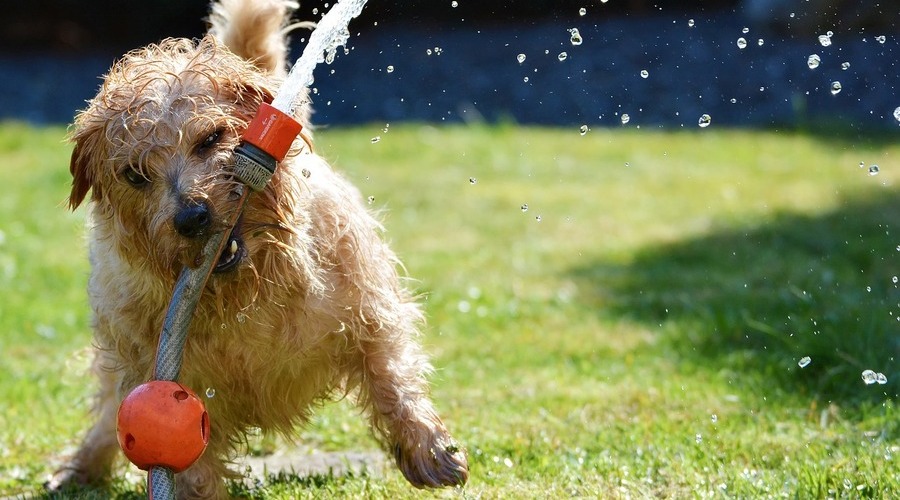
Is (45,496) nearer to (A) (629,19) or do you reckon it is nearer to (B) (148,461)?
(B) (148,461)

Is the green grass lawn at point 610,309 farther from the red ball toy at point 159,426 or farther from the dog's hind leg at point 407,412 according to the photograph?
the red ball toy at point 159,426

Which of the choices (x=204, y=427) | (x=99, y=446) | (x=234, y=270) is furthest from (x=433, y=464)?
(x=99, y=446)

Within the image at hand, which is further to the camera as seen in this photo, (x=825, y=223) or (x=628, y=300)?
(x=825, y=223)

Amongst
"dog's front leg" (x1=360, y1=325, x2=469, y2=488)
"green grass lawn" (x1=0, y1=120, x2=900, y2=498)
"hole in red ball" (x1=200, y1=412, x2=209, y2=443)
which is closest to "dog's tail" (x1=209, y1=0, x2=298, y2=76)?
"green grass lawn" (x1=0, y1=120, x2=900, y2=498)

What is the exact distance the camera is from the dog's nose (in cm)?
315

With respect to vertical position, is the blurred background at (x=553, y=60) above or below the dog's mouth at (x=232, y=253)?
below

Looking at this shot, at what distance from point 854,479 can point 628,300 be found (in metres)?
3.07

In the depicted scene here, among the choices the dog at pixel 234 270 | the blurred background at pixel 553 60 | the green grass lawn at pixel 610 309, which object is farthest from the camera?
the blurred background at pixel 553 60

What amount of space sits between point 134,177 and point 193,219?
1.24 ft

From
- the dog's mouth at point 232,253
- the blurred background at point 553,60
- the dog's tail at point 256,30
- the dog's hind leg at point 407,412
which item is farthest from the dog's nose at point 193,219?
the blurred background at point 553,60

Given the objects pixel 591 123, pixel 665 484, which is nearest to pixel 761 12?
pixel 591 123

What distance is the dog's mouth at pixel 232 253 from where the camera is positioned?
328 cm

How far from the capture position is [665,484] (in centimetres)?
376

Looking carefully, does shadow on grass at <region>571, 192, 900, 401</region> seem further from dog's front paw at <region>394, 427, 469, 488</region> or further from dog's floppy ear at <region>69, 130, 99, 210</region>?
dog's floppy ear at <region>69, 130, 99, 210</region>
